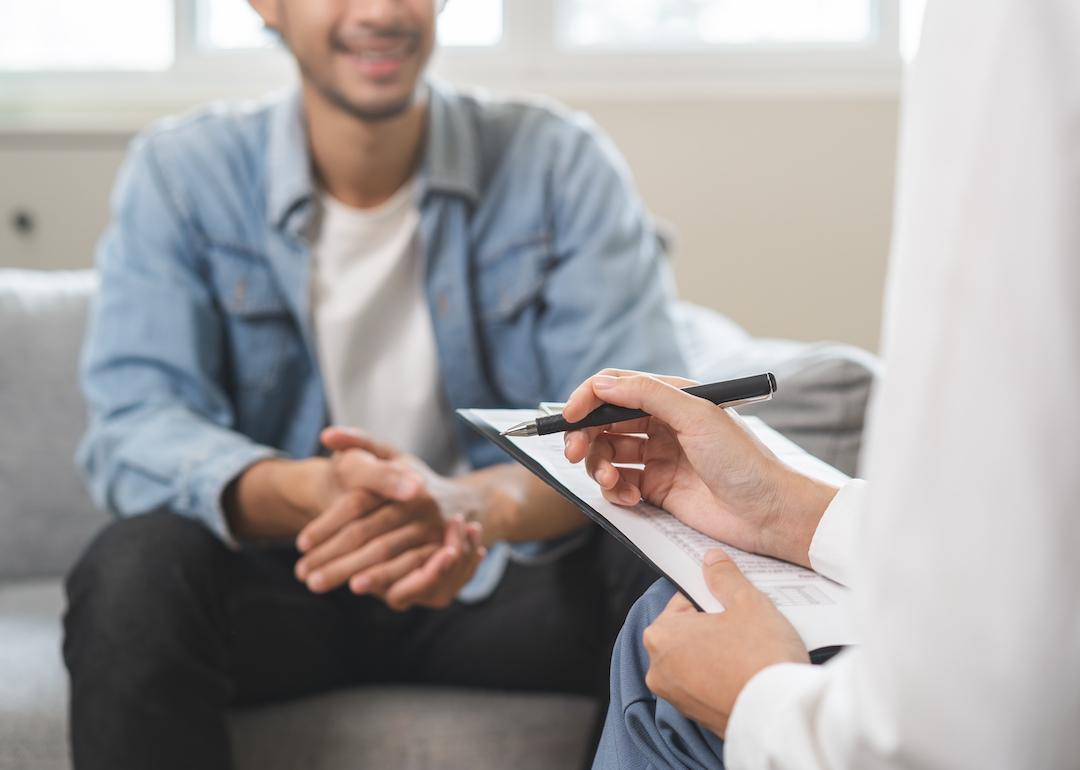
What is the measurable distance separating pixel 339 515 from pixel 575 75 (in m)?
1.40

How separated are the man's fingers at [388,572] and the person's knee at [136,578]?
15cm

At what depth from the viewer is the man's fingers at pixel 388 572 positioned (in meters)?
1.00

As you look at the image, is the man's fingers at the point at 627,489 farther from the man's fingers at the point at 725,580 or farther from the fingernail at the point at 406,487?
the fingernail at the point at 406,487

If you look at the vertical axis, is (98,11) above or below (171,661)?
above

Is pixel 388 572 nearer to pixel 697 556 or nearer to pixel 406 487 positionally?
pixel 406 487

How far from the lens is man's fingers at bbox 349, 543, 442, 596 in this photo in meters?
1.00

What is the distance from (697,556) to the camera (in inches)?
21.5

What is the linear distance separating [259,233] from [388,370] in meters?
0.21

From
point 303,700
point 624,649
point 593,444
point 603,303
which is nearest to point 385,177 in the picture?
point 603,303

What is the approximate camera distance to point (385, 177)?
1.34 meters

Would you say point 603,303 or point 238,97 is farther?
point 238,97

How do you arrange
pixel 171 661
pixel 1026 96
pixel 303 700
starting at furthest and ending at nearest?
pixel 303 700, pixel 171 661, pixel 1026 96

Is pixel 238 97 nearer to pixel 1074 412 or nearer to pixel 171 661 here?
pixel 171 661

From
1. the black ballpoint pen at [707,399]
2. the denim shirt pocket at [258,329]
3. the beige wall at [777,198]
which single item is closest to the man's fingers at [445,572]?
the denim shirt pocket at [258,329]
